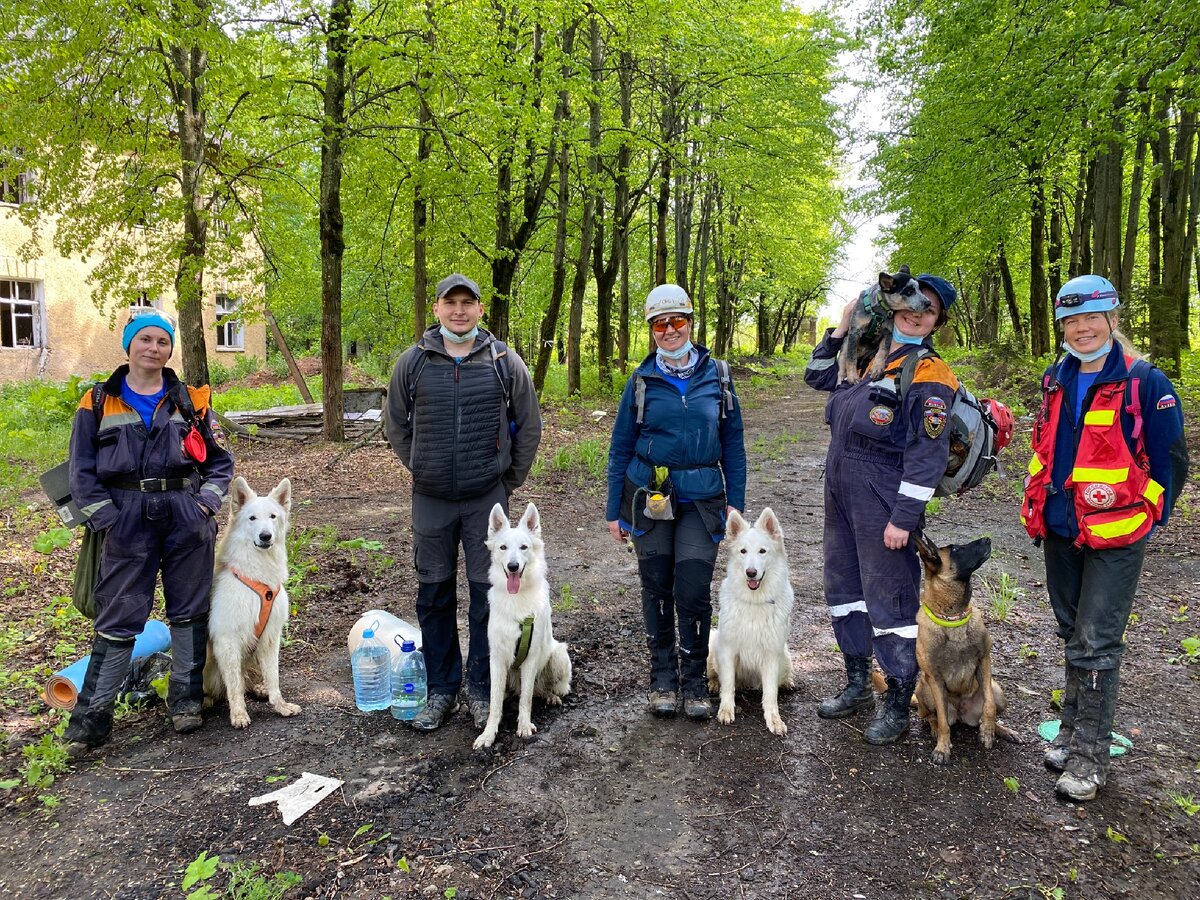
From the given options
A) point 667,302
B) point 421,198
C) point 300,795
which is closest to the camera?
point 300,795

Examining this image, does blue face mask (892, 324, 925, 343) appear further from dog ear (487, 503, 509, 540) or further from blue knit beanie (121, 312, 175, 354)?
blue knit beanie (121, 312, 175, 354)

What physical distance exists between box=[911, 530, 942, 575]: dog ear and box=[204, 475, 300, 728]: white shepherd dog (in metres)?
3.60

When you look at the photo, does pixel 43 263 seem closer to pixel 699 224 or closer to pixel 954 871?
pixel 699 224

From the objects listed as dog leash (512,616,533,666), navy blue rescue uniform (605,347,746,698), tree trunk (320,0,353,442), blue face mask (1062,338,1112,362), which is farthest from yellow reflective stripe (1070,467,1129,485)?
tree trunk (320,0,353,442)

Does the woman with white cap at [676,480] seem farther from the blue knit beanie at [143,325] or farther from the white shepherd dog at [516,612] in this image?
the blue knit beanie at [143,325]

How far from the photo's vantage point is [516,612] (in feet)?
13.1

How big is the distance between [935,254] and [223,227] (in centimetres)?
1554

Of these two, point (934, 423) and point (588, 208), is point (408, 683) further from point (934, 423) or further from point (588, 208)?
point (588, 208)

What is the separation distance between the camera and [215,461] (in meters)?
4.15

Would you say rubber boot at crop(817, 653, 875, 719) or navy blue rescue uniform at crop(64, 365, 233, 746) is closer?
navy blue rescue uniform at crop(64, 365, 233, 746)

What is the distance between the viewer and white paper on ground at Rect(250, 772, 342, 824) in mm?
3264

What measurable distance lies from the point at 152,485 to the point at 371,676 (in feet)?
5.44

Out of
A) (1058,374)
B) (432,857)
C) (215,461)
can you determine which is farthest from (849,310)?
Result: (215,461)

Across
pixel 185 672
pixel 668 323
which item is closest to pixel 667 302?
pixel 668 323
